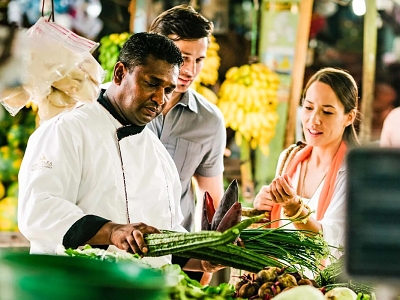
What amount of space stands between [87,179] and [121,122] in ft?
0.87

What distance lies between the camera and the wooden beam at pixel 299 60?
4113 millimetres

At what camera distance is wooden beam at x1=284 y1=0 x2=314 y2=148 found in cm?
411

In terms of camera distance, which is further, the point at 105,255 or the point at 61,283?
the point at 105,255

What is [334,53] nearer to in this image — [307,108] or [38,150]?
[307,108]

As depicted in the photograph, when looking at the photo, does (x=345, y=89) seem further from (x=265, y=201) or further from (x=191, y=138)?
(x=191, y=138)

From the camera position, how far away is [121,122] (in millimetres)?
2459

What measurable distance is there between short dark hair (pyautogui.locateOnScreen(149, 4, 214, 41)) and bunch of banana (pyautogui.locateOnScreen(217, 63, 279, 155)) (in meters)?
0.98

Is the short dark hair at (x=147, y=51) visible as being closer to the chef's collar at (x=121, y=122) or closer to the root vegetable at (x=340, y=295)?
the chef's collar at (x=121, y=122)

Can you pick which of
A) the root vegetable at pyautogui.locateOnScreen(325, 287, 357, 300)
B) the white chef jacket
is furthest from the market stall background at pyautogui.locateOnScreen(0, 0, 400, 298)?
the root vegetable at pyautogui.locateOnScreen(325, 287, 357, 300)

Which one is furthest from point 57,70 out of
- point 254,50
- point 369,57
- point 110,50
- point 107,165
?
point 369,57

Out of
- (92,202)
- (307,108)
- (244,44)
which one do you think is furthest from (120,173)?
(244,44)

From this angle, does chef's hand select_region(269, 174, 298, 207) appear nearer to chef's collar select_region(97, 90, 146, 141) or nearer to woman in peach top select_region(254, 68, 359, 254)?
woman in peach top select_region(254, 68, 359, 254)

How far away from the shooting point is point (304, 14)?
162 inches

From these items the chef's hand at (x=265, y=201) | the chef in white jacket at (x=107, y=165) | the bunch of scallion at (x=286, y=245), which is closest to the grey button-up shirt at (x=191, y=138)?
the chef's hand at (x=265, y=201)
